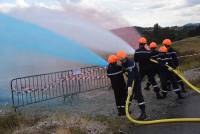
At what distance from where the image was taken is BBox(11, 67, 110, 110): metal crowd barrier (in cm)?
1475

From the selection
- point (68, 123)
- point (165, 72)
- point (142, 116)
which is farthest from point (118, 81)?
point (165, 72)

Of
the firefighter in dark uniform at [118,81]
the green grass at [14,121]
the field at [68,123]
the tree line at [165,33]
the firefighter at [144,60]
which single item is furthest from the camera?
the tree line at [165,33]

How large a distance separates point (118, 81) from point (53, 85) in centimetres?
436

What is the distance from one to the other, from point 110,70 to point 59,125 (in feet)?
8.76

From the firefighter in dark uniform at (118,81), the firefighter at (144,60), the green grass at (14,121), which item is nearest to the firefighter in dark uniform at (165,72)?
the firefighter at (144,60)

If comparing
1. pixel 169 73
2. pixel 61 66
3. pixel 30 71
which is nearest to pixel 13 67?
pixel 30 71

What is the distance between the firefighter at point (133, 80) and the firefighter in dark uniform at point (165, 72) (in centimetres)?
292

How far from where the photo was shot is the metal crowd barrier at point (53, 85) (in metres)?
14.7

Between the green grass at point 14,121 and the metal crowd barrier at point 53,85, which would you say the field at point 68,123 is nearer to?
the green grass at point 14,121

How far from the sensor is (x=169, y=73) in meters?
14.5

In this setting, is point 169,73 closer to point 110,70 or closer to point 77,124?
point 110,70

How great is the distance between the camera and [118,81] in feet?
39.2

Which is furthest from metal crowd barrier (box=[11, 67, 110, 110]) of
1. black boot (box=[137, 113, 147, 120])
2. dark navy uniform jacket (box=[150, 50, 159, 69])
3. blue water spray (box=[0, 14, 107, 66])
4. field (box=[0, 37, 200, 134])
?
black boot (box=[137, 113, 147, 120])

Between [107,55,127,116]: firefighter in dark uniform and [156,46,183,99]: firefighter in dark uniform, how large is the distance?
2695mm
